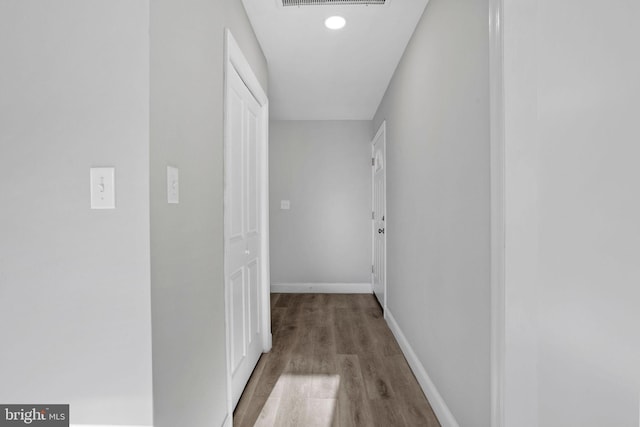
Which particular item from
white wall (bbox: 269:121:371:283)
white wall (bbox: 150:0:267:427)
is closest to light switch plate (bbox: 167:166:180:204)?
white wall (bbox: 150:0:267:427)

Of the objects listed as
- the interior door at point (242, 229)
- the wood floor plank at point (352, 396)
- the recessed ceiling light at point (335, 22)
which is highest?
the recessed ceiling light at point (335, 22)

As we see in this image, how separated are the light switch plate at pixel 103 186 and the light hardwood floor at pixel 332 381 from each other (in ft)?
4.42

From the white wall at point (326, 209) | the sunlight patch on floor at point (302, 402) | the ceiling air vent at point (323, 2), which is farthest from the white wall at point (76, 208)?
the white wall at point (326, 209)

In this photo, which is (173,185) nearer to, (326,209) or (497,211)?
(497,211)

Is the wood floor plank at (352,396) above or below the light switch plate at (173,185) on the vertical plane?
below

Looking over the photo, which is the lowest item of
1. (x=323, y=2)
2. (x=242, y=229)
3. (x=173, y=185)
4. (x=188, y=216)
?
(x=242, y=229)

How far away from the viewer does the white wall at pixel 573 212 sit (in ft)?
3.11

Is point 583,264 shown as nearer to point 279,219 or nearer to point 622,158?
point 622,158

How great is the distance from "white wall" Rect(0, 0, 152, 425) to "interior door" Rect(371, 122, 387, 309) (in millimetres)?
2765

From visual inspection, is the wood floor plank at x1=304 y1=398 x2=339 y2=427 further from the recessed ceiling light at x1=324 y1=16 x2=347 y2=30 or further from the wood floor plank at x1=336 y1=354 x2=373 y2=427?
the recessed ceiling light at x1=324 y1=16 x2=347 y2=30

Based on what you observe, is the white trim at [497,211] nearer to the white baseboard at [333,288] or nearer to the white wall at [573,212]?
the white wall at [573,212]

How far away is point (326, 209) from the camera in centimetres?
457

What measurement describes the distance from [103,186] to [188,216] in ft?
1.07

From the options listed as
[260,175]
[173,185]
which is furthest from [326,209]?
[173,185]
